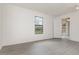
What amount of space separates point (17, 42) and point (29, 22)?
65.3 inches

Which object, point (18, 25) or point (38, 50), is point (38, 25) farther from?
point (38, 50)

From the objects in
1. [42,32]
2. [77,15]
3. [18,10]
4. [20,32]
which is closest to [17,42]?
[20,32]

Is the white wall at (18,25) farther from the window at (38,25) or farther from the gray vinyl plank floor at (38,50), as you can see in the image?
the gray vinyl plank floor at (38,50)

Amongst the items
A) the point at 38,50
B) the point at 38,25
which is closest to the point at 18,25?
the point at 38,25

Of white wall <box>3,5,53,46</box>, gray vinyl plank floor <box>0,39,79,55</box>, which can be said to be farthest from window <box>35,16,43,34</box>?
gray vinyl plank floor <box>0,39,79,55</box>

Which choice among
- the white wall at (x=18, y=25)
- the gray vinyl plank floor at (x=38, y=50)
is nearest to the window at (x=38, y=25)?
the white wall at (x=18, y=25)

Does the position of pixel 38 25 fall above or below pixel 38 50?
above

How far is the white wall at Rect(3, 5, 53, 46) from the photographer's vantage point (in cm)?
673

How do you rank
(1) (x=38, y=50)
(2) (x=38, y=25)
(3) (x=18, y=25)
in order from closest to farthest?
(1) (x=38, y=50)
(3) (x=18, y=25)
(2) (x=38, y=25)

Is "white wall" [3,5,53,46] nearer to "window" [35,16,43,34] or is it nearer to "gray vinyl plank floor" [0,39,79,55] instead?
"window" [35,16,43,34]

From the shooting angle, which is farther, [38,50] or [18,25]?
[18,25]

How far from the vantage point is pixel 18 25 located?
24.6ft

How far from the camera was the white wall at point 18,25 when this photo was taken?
6727 mm

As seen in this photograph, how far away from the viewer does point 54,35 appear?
37.3 ft
